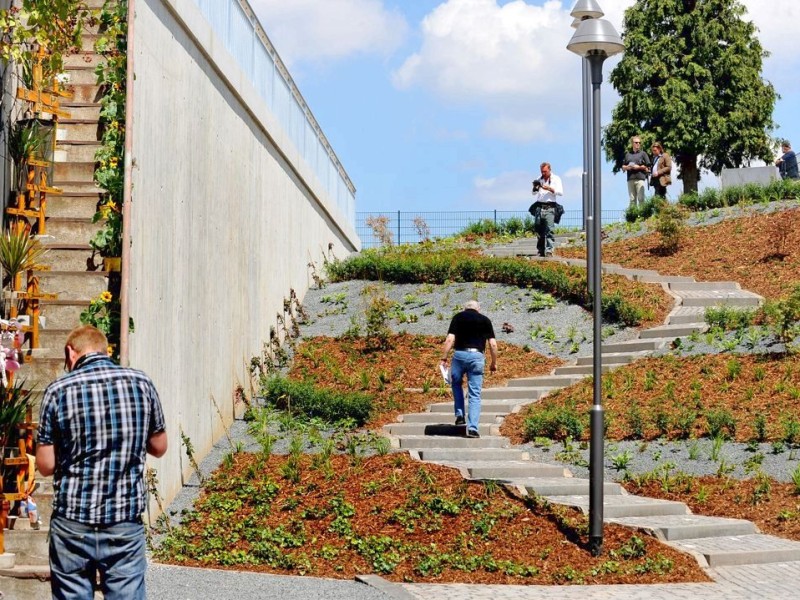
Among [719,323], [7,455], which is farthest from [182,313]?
[719,323]

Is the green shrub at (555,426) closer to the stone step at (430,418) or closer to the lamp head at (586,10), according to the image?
the stone step at (430,418)

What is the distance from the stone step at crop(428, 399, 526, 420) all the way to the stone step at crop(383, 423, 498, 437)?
2.08 ft

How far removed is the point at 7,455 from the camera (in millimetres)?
8789

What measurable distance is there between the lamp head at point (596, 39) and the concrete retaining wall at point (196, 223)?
159 inches

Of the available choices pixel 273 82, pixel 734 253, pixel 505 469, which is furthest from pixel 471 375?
pixel 734 253

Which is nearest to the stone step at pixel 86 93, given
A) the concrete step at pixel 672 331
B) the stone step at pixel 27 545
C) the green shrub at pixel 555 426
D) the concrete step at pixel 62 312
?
the concrete step at pixel 62 312

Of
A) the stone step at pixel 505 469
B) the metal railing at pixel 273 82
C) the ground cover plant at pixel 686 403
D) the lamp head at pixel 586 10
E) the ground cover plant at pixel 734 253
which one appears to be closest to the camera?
the stone step at pixel 505 469

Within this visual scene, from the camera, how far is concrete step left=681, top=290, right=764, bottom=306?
19.3 metres

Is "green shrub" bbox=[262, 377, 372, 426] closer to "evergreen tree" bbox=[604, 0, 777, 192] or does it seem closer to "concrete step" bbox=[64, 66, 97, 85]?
"concrete step" bbox=[64, 66, 97, 85]

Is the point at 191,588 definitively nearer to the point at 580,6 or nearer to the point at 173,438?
the point at 173,438

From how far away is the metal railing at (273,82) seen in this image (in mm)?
15648

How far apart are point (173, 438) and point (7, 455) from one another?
3036 mm

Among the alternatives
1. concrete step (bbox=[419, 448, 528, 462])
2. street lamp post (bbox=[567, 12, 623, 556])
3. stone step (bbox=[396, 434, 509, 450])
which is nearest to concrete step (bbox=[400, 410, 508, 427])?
stone step (bbox=[396, 434, 509, 450])

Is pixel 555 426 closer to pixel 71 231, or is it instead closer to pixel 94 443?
pixel 71 231
